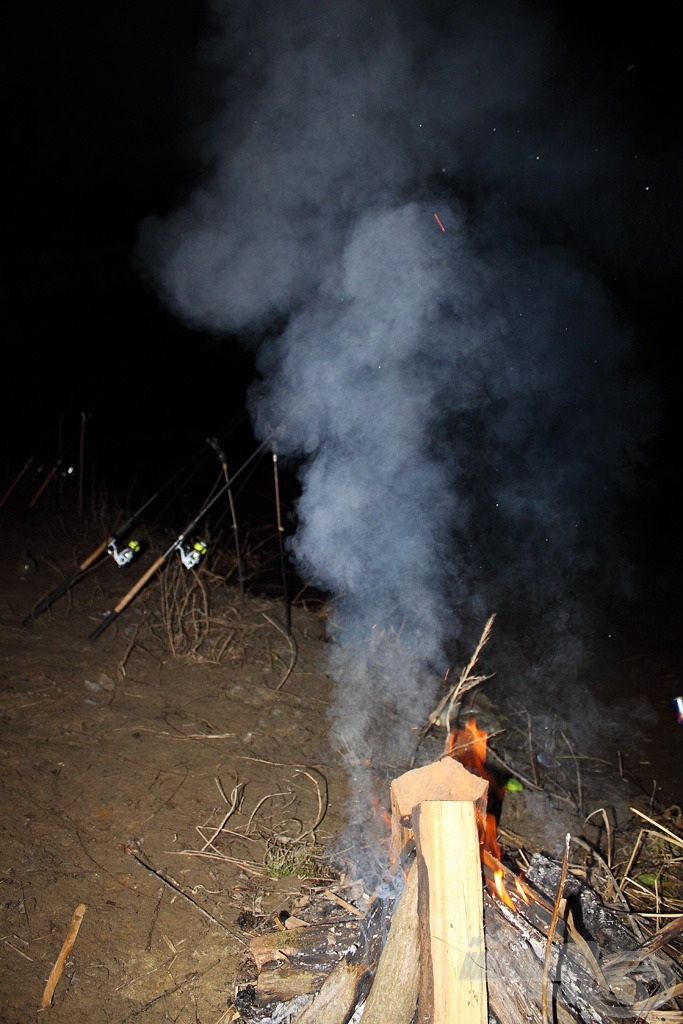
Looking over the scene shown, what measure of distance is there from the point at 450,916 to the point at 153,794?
2.00 meters

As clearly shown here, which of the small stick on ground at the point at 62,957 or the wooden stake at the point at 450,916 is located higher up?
the wooden stake at the point at 450,916

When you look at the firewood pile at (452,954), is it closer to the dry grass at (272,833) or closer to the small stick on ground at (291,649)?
the dry grass at (272,833)


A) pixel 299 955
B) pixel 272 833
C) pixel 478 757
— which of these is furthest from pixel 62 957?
pixel 478 757

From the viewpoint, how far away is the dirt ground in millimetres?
2387

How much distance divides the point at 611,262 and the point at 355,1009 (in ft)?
58.1

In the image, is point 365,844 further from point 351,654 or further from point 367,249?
point 367,249

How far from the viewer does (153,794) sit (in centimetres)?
336

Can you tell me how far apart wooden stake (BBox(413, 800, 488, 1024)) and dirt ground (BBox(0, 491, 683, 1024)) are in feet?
2.70

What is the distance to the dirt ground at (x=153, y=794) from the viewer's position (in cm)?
239

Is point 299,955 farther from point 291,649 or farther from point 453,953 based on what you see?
point 291,649

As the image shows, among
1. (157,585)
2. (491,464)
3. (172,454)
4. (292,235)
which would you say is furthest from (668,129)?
(157,585)

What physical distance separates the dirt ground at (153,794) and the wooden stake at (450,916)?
0.82 meters

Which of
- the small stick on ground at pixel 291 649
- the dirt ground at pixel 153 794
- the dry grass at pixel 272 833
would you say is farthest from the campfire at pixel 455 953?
the small stick on ground at pixel 291 649

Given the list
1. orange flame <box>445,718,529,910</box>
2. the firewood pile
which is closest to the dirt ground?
the firewood pile
